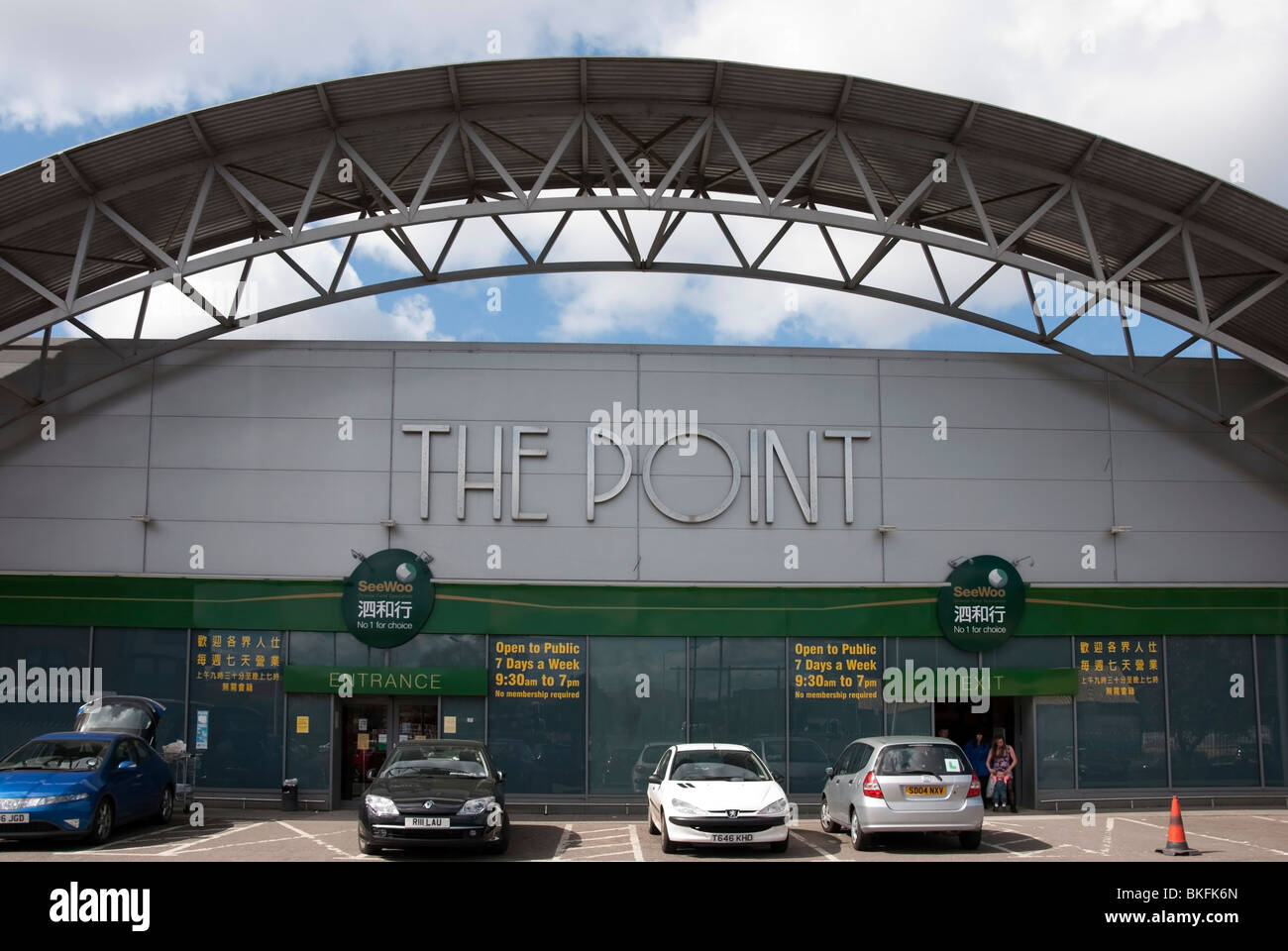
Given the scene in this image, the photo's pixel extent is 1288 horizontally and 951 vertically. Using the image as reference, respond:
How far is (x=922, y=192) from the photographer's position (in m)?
18.4

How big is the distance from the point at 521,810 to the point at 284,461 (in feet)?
22.7

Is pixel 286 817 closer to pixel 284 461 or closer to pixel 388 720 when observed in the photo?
pixel 388 720

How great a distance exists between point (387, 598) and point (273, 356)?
4583 mm

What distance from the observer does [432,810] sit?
13.6 meters

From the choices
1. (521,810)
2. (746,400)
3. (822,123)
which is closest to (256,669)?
(521,810)

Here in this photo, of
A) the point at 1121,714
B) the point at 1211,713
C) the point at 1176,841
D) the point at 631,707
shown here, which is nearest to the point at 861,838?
the point at 1176,841

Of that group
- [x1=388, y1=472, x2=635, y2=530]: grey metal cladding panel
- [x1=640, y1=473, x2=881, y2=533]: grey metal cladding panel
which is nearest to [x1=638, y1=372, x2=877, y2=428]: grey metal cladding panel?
[x1=640, y1=473, x2=881, y2=533]: grey metal cladding panel

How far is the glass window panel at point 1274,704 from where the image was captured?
20266 millimetres

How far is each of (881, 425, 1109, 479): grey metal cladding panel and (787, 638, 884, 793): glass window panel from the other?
3.14 meters

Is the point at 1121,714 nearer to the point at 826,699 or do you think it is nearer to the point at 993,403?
the point at 826,699

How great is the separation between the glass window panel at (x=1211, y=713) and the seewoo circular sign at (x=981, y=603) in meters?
2.81

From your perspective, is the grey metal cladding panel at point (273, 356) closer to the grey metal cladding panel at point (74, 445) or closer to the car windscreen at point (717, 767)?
the grey metal cladding panel at point (74, 445)

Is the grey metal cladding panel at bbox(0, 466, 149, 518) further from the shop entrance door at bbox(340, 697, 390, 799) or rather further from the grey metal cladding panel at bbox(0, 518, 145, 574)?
the shop entrance door at bbox(340, 697, 390, 799)
